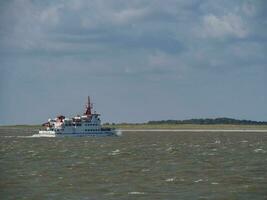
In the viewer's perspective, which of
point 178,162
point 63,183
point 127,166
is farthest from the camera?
point 178,162

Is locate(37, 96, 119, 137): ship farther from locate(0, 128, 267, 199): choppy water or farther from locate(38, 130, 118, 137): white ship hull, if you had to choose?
locate(0, 128, 267, 199): choppy water

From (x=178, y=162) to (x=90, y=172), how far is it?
14.7 metres

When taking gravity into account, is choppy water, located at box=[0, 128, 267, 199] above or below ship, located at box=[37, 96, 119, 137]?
below

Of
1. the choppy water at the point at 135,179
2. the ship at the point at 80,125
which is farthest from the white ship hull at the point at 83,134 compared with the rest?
the choppy water at the point at 135,179

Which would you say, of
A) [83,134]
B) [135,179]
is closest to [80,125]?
[83,134]

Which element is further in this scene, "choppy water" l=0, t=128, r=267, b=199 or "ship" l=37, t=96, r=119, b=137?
"ship" l=37, t=96, r=119, b=137

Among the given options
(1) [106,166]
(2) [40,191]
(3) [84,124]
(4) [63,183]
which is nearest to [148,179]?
(4) [63,183]

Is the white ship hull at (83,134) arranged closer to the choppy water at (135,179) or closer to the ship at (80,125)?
the ship at (80,125)

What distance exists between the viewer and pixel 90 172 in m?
60.8

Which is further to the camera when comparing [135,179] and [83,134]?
[83,134]

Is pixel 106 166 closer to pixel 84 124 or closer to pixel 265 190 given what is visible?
pixel 265 190

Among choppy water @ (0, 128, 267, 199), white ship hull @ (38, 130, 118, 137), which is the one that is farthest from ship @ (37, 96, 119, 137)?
choppy water @ (0, 128, 267, 199)

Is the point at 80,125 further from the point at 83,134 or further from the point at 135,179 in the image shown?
the point at 135,179

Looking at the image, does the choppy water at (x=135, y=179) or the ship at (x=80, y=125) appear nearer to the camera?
the choppy water at (x=135, y=179)
